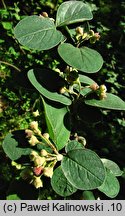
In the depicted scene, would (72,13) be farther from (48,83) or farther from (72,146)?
(72,146)

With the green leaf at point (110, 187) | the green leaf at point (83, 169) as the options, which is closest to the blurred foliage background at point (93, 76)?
the green leaf at point (110, 187)

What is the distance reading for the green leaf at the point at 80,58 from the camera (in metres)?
0.87

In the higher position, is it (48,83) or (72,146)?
(48,83)

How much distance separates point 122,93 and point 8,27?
89cm

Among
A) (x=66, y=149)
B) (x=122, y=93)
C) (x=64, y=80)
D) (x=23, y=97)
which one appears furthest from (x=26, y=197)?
(x=122, y=93)

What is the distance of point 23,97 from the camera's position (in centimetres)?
197

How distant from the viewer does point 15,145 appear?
3.07 ft

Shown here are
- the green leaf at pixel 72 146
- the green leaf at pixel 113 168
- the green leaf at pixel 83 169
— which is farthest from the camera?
the green leaf at pixel 113 168

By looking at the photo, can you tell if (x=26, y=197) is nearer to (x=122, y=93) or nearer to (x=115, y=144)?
(x=115, y=144)

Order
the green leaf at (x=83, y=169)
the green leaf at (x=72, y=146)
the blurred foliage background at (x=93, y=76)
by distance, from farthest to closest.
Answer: the blurred foliage background at (x=93, y=76), the green leaf at (x=72, y=146), the green leaf at (x=83, y=169)

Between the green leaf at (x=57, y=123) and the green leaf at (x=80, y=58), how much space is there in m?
0.13

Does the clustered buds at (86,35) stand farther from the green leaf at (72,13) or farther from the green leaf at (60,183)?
the green leaf at (60,183)

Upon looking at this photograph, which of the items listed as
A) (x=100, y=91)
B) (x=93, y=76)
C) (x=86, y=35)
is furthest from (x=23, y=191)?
(x=93, y=76)

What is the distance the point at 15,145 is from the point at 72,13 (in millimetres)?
381
